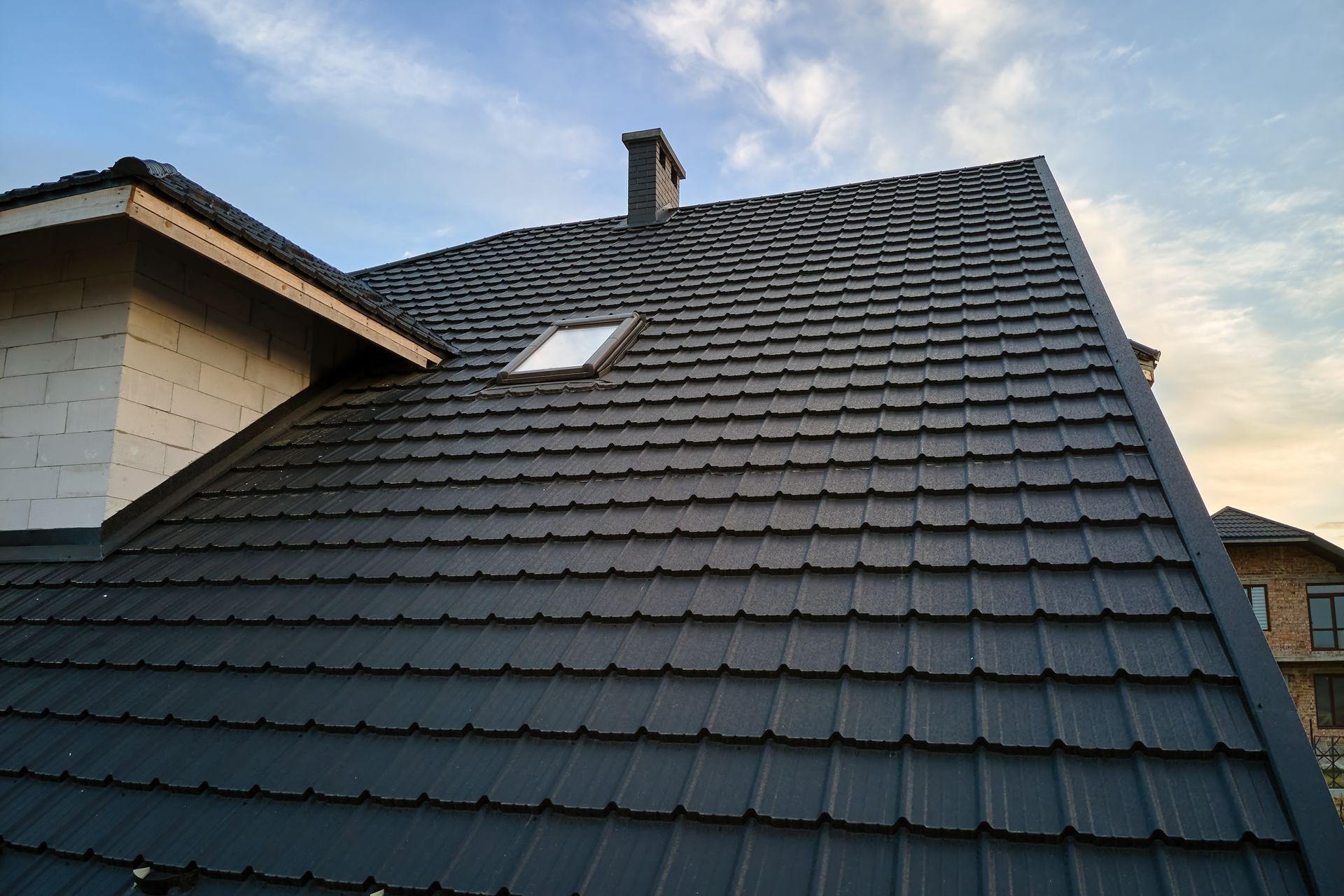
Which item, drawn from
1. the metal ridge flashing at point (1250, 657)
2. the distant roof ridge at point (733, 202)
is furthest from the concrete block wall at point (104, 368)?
the metal ridge flashing at point (1250, 657)

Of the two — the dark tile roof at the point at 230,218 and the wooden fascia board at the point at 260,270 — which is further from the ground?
the dark tile roof at the point at 230,218

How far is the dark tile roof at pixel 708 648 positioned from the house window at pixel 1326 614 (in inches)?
1115

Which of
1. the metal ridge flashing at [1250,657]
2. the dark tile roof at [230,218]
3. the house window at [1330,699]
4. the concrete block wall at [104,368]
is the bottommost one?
the house window at [1330,699]

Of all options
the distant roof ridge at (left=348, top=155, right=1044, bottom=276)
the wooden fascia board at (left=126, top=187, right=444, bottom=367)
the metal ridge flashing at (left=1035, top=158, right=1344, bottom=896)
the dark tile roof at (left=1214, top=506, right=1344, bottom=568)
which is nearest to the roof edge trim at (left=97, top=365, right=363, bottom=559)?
the wooden fascia board at (left=126, top=187, right=444, bottom=367)

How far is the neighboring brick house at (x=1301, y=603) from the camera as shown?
80.1ft

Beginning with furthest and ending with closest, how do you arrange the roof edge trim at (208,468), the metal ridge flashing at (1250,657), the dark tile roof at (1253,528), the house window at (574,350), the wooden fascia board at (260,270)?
the dark tile roof at (1253,528), the house window at (574,350), the roof edge trim at (208,468), the wooden fascia board at (260,270), the metal ridge flashing at (1250,657)

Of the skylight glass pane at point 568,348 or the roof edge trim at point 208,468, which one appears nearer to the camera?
the roof edge trim at point 208,468

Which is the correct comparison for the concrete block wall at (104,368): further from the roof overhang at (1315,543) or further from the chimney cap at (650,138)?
the roof overhang at (1315,543)

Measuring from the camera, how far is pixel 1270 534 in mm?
24562

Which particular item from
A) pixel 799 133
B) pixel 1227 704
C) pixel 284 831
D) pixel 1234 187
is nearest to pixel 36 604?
pixel 284 831

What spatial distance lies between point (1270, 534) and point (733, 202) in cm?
2580

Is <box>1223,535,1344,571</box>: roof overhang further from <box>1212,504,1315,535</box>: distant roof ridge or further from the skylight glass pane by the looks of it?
the skylight glass pane

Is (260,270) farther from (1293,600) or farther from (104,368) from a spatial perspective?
(1293,600)

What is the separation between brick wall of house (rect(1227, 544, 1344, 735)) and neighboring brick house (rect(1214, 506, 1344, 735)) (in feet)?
0.06
